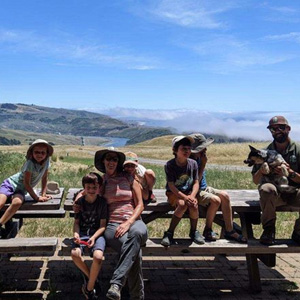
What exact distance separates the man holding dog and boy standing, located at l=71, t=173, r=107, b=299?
1786mm

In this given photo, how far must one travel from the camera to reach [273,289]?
497 cm

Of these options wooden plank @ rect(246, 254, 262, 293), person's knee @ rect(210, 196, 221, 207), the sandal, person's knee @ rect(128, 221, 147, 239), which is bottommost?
wooden plank @ rect(246, 254, 262, 293)

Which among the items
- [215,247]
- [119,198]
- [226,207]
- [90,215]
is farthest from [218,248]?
[90,215]

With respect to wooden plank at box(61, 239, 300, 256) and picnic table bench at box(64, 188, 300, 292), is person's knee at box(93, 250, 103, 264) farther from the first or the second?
picnic table bench at box(64, 188, 300, 292)

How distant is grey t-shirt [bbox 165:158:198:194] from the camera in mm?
4629

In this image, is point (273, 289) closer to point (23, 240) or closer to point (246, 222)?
point (246, 222)

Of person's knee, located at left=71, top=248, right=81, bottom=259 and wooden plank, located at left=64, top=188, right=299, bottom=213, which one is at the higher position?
wooden plank, located at left=64, top=188, right=299, bottom=213

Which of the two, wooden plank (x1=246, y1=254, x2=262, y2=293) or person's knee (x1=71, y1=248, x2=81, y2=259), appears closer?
person's knee (x1=71, y1=248, x2=81, y2=259)

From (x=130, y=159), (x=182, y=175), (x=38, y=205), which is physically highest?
(x=130, y=159)

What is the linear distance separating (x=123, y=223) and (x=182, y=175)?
→ 0.87 m

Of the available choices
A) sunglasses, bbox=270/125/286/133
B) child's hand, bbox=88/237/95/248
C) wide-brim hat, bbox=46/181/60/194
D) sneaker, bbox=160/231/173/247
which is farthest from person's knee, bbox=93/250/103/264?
sunglasses, bbox=270/125/286/133

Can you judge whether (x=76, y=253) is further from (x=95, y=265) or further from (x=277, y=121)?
(x=277, y=121)

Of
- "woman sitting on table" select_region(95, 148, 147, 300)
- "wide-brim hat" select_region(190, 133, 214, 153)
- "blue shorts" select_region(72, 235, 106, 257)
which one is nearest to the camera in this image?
"woman sitting on table" select_region(95, 148, 147, 300)

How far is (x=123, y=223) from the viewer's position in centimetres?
427
